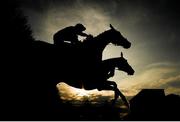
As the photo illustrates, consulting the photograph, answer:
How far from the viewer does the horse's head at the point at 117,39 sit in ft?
32.9

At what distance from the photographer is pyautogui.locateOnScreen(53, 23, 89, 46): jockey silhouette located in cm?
868

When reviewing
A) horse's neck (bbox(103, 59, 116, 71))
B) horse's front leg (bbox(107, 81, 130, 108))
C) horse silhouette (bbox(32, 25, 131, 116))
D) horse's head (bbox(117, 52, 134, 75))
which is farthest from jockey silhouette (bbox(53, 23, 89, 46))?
horse's front leg (bbox(107, 81, 130, 108))

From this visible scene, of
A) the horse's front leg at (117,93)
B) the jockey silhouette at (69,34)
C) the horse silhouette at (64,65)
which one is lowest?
the horse's front leg at (117,93)

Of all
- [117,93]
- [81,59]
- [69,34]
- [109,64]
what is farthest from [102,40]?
[117,93]

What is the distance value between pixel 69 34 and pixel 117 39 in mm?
2343

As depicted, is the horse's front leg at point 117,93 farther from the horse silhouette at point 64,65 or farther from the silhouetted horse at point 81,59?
the silhouetted horse at point 81,59

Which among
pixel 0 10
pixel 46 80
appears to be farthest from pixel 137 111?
pixel 0 10

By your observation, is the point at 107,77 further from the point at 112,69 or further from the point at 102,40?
the point at 102,40

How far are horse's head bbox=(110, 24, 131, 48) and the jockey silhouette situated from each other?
1.67 meters

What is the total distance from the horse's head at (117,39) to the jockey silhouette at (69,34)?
1.67 m

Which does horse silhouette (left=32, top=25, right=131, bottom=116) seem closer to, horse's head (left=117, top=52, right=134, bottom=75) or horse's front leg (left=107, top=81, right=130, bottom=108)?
horse's front leg (left=107, top=81, right=130, bottom=108)

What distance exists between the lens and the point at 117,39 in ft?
33.1

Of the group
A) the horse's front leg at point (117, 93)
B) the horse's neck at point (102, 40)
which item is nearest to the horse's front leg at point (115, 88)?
the horse's front leg at point (117, 93)

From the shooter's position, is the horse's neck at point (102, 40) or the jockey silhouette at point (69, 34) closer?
the jockey silhouette at point (69, 34)
